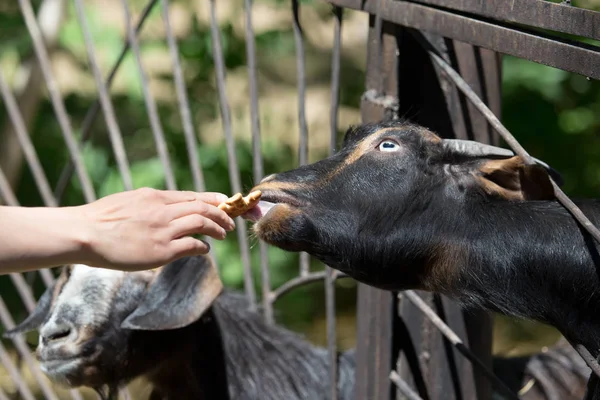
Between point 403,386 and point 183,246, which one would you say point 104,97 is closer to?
point 403,386

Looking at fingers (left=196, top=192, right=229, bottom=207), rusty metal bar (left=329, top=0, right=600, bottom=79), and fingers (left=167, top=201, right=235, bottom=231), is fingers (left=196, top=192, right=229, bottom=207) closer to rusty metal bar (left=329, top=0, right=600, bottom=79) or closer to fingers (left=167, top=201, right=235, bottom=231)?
fingers (left=167, top=201, right=235, bottom=231)

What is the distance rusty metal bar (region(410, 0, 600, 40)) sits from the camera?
6.07 ft

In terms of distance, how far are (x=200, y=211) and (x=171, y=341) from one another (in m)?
1.33

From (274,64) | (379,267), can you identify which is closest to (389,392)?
(379,267)

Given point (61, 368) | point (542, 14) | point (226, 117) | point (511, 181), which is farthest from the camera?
point (226, 117)

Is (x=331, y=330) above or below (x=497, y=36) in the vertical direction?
below

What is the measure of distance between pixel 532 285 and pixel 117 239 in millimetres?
957

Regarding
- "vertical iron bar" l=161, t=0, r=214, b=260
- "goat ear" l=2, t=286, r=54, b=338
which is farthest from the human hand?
"vertical iron bar" l=161, t=0, r=214, b=260

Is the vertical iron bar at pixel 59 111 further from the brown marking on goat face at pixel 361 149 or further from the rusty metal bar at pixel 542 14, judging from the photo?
the rusty metal bar at pixel 542 14

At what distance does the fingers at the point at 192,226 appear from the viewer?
1.88 m

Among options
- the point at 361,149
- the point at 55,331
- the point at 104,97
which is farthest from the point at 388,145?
the point at 104,97

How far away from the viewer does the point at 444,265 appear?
2.22m

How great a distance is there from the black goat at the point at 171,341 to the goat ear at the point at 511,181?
3.97 feet

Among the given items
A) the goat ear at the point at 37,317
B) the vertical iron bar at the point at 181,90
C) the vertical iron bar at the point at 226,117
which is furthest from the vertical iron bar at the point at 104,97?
the goat ear at the point at 37,317
